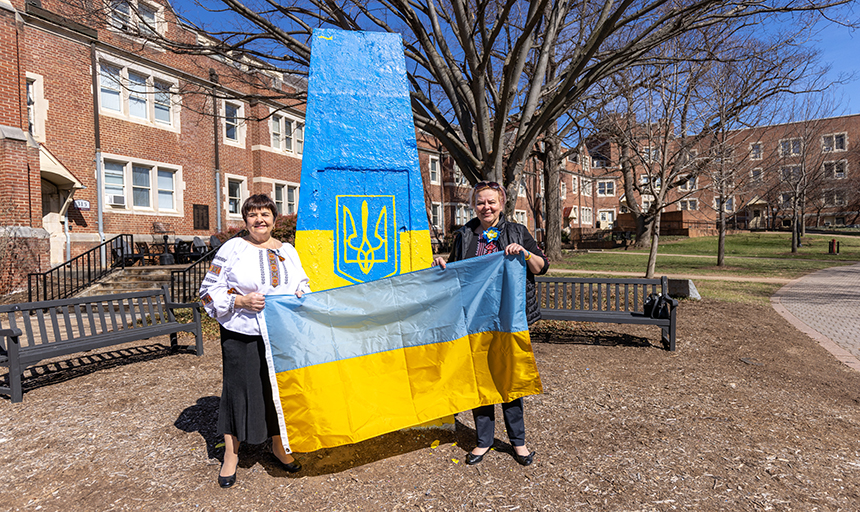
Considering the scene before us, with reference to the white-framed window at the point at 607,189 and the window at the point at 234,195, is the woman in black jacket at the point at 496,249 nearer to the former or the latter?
the window at the point at 234,195

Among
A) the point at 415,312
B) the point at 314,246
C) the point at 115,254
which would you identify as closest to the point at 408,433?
the point at 415,312

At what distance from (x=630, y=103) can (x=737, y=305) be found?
5018mm

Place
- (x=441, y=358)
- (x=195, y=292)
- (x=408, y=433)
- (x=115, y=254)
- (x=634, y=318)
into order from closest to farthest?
(x=441, y=358)
(x=408, y=433)
(x=634, y=318)
(x=195, y=292)
(x=115, y=254)

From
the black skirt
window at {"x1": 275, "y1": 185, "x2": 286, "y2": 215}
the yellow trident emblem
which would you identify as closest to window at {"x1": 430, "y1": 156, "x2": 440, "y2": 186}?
window at {"x1": 275, "y1": 185, "x2": 286, "y2": 215}

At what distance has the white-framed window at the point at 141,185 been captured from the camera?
54.2 feet

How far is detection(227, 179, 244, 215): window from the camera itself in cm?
2133

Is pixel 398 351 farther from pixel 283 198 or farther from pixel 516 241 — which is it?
pixel 283 198

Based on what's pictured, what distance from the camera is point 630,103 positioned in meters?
10.7

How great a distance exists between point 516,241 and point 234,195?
20704mm

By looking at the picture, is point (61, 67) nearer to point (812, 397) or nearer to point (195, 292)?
point (195, 292)

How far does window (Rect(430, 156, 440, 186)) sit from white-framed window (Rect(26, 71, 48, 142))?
70.7 ft

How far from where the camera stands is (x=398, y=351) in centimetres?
346

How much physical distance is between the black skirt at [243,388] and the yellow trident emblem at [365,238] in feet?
4.23

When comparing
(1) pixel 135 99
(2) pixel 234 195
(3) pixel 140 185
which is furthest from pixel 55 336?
(2) pixel 234 195
